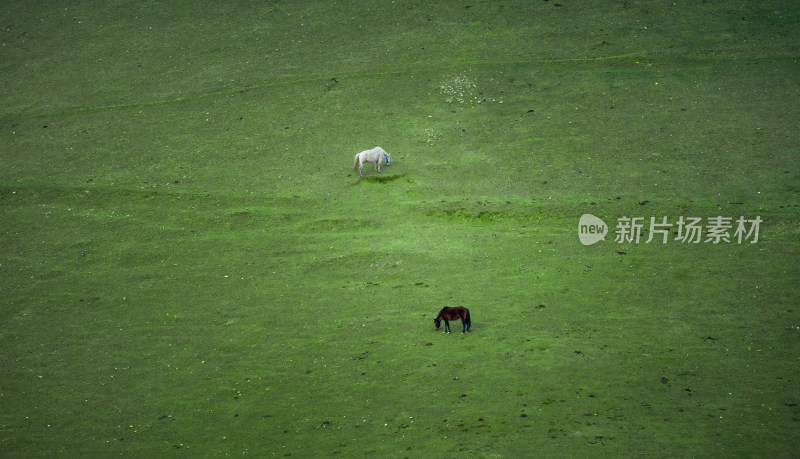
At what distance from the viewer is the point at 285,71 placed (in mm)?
15211

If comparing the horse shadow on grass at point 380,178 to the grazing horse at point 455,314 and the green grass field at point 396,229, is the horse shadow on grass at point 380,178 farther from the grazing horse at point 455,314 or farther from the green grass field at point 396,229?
the grazing horse at point 455,314

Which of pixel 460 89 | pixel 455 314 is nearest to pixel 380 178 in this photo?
pixel 460 89

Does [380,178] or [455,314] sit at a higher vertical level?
[380,178]

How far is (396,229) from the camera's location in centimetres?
1065

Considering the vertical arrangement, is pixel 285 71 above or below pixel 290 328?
above

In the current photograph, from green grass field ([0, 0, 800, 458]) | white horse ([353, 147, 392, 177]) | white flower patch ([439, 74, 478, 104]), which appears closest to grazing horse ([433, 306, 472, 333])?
green grass field ([0, 0, 800, 458])

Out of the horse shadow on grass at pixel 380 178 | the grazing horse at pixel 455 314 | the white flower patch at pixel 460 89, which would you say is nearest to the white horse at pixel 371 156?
the horse shadow on grass at pixel 380 178

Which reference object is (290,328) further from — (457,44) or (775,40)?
(775,40)

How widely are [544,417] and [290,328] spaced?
11.4 ft

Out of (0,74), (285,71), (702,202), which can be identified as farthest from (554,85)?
(0,74)

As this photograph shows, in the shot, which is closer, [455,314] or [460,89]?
[455,314]

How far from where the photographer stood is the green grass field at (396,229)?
707 centimetres

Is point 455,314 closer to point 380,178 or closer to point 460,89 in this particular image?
point 380,178

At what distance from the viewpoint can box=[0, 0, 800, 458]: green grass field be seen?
278 inches
